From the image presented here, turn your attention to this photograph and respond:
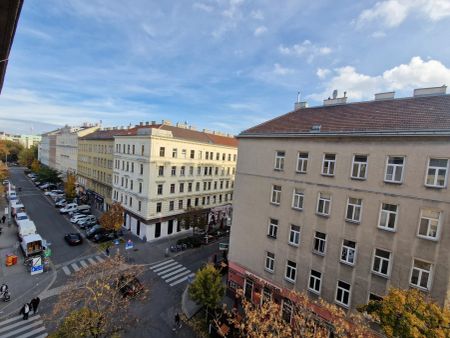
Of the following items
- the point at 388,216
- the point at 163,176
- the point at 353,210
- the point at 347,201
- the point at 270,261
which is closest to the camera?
the point at 388,216

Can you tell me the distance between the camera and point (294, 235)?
62.2 ft

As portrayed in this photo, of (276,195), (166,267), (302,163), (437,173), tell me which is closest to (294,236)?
(276,195)

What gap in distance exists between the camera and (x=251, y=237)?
2197 centimetres

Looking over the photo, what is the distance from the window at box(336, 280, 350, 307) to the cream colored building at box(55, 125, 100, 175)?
65.3 metres

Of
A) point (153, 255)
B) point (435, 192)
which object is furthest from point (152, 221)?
point (435, 192)

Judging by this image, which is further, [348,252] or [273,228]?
[273,228]

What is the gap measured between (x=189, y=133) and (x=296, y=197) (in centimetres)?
2695

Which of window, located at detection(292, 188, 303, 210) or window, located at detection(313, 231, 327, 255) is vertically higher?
window, located at detection(292, 188, 303, 210)

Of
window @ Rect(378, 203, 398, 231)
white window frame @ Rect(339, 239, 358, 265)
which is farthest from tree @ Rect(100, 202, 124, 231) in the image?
window @ Rect(378, 203, 398, 231)

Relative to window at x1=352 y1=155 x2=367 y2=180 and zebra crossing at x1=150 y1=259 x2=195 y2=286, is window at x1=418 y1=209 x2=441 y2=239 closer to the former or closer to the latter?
window at x1=352 y1=155 x2=367 y2=180

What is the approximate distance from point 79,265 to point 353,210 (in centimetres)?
2773

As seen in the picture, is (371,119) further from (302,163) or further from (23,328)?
(23,328)

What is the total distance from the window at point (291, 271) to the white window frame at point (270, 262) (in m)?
1.33

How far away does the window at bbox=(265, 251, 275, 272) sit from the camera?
66.6 feet
